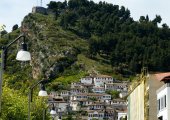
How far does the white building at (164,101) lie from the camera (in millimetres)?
61969

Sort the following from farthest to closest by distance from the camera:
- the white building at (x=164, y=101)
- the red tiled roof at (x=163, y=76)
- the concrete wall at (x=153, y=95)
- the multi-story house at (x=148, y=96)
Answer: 1. the multi-story house at (x=148, y=96)
2. the concrete wall at (x=153, y=95)
3. the white building at (x=164, y=101)
4. the red tiled roof at (x=163, y=76)

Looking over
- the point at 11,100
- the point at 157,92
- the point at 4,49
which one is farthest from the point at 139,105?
the point at 4,49

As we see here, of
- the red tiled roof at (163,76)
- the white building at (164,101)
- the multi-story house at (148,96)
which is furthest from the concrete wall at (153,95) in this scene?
the white building at (164,101)

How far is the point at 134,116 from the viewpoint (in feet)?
308

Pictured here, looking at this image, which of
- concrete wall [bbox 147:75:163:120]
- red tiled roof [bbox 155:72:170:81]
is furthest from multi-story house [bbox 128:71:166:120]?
red tiled roof [bbox 155:72:170:81]

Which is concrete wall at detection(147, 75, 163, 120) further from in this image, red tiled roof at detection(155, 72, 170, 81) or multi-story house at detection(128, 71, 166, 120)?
red tiled roof at detection(155, 72, 170, 81)

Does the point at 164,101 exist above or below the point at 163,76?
below

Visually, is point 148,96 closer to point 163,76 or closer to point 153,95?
point 153,95

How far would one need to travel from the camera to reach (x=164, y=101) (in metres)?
64.5

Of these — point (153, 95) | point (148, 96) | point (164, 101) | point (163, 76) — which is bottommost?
point (164, 101)

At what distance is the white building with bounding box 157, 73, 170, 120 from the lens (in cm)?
6197

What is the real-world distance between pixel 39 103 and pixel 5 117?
30.9 metres

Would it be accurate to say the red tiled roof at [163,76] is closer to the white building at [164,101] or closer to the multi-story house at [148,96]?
the white building at [164,101]

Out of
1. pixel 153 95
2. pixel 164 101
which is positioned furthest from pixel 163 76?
pixel 153 95
